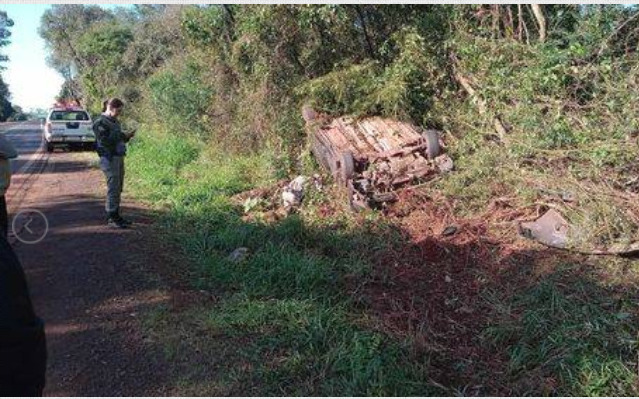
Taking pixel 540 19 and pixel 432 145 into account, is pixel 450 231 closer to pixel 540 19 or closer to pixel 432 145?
pixel 432 145

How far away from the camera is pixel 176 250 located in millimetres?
6527

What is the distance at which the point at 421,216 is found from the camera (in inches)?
269

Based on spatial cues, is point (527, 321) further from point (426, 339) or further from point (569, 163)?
point (569, 163)

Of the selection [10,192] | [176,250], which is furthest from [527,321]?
[10,192]

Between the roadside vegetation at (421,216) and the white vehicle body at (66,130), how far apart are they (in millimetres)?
6519

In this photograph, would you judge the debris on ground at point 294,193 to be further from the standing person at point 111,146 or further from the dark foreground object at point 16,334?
the dark foreground object at point 16,334

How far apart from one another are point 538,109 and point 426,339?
12.2 feet

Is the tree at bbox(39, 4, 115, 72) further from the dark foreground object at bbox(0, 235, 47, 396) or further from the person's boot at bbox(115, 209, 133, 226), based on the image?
the dark foreground object at bbox(0, 235, 47, 396)

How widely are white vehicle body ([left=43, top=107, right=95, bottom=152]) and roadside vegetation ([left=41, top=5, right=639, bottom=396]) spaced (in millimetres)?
6519

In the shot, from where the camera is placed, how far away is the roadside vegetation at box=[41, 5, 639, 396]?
398cm

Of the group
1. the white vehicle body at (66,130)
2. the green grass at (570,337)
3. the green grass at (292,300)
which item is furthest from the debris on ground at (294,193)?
the white vehicle body at (66,130)

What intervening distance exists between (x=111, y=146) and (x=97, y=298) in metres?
2.70

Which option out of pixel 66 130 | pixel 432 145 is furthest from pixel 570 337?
pixel 66 130

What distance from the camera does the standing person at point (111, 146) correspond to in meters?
7.03
